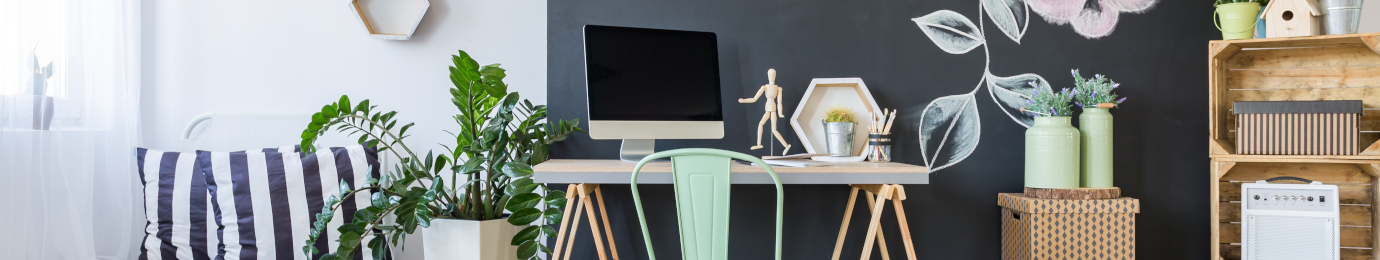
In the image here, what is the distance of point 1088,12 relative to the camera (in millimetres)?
2338

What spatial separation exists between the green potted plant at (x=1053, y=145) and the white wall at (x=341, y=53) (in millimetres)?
1702

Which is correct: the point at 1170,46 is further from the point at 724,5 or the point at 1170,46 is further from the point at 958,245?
the point at 724,5

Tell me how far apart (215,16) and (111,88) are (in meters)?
0.49

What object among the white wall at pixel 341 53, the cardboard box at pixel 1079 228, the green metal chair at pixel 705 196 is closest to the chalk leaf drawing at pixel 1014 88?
the cardboard box at pixel 1079 228

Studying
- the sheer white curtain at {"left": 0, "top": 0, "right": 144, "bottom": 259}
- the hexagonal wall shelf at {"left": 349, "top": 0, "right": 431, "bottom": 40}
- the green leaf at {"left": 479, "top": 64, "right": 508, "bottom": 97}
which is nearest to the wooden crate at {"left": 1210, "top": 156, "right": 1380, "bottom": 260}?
the green leaf at {"left": 479, "top": 64, "right": 508, "bottom": 97}

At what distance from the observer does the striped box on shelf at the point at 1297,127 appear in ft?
6.62

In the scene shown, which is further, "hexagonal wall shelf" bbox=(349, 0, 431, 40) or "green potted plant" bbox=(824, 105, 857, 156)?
"hexagonal wall shelf" bbox=(349, 0, 431, 40)

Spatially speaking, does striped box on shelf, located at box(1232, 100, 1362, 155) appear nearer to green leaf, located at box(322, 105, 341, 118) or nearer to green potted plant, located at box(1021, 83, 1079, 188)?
green potted plant, located at box(1021, 83, 1079, 188)

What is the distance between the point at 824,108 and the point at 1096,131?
85 cm

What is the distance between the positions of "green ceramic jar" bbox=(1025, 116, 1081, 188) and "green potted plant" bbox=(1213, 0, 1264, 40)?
578 millimetres

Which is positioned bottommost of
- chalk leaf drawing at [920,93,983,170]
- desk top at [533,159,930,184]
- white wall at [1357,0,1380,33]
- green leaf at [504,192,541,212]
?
green leaf at [504,192,541,212]

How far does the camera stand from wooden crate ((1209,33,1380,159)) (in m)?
2.13

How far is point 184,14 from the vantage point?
2.53 meters

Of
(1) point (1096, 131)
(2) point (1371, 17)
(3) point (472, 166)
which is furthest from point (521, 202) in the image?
(2) point (1371, 17)
